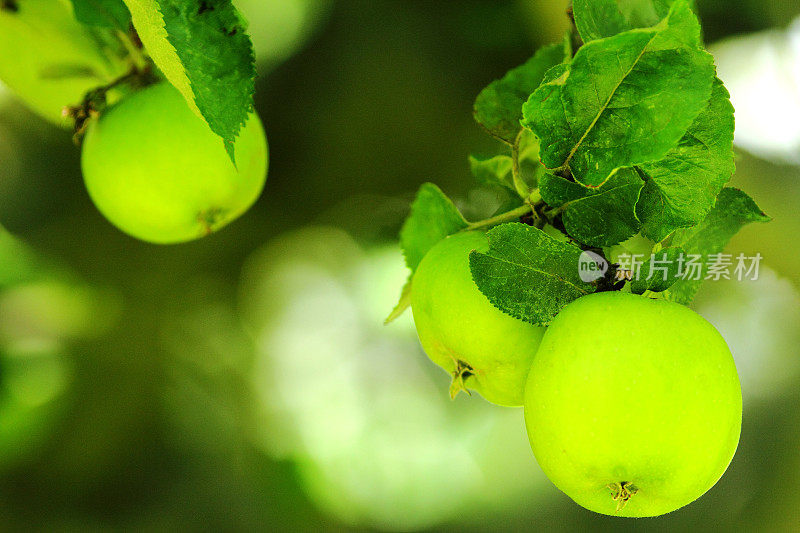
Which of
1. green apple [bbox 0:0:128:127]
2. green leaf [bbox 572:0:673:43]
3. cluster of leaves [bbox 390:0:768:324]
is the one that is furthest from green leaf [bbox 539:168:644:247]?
green apple [bbox 0:0:128:127]

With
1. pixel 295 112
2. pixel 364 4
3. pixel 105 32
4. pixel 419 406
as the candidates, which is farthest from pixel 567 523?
pixel 105 32

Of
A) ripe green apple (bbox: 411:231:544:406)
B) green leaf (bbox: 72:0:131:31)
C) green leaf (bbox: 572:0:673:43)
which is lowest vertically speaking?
ripe green apple (bbox: 411:231:544:406)

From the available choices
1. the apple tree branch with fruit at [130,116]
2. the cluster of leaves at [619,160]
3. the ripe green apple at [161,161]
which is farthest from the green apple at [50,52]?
the cluster of leaves at [619,160]

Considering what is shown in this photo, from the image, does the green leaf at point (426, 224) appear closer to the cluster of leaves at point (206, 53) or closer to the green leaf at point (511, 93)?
the green leaf at point (511, 93)

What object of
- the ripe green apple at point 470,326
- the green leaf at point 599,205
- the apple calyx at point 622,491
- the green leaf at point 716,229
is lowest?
the apple calyx at point 622,491

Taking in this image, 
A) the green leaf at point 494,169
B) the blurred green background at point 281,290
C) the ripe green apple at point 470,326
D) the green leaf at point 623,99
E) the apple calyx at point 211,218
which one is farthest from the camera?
the blurred green background at point 281,290

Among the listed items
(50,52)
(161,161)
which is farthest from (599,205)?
(50,52)

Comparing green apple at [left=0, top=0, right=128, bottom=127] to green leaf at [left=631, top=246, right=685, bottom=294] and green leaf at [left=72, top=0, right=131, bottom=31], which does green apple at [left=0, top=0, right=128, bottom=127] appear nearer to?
green leaf at [left=72, top=0, right=131, bottom=31]

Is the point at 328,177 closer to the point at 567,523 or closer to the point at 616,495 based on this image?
the point at 616,495
